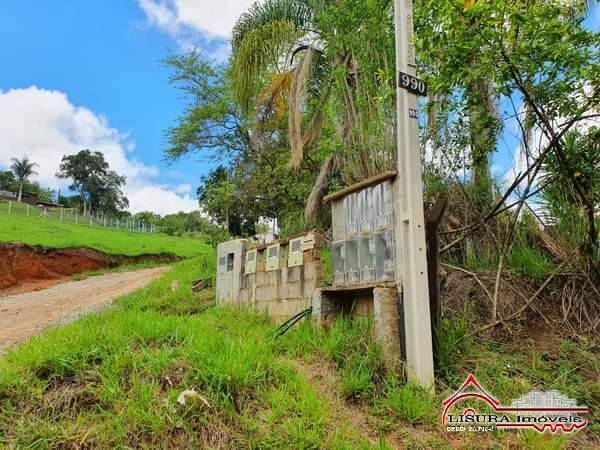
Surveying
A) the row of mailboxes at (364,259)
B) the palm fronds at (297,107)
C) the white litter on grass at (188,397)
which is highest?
the palm fronds at (297,107)

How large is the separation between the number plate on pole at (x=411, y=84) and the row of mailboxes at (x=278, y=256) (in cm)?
163

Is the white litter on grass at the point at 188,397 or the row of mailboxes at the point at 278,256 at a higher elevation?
the row of mailboxes at the point at 278,256

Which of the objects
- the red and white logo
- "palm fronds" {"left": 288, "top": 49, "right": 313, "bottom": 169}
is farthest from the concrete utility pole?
"palm fronds" {"left": 288, "top": 49, "right": 313, "bottom": 169}

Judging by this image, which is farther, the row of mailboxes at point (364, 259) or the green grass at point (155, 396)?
the row of mailboxes at point (364, 259)

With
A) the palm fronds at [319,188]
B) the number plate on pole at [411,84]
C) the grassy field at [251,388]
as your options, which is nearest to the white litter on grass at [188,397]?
the grassy field at [251,388]

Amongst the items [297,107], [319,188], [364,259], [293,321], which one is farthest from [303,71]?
[293,321]

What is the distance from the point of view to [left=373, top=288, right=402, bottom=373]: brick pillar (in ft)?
9.16

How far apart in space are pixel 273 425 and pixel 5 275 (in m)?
11.5

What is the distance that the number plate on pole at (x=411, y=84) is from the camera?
2.99 m

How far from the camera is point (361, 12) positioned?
530 cm

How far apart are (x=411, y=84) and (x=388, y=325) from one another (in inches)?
71.9

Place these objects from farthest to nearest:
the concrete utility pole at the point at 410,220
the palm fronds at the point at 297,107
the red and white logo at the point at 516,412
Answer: the palm fronds at the point at 297,107 → the concrete utility pole at the point at 410,220 → the red and white logo at the point at 516,412

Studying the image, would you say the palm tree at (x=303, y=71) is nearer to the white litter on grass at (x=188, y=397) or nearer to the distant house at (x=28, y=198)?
the white litter on grass at (x=188, y=397)

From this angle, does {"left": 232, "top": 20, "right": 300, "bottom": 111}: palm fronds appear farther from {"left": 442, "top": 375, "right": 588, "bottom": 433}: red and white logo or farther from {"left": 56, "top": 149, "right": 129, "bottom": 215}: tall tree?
{"left": 56, "top": 149, "right": 129, "bottom": 215}: tall tree
